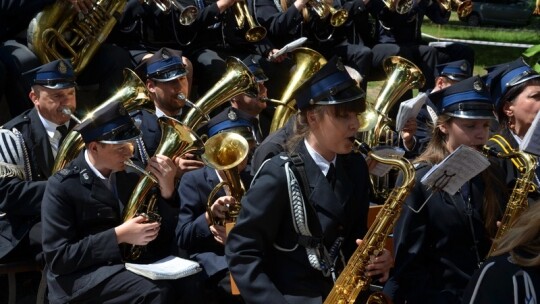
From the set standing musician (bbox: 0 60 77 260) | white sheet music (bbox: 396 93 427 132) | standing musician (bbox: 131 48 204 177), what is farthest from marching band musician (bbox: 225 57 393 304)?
standing musician (bbox: 131 48 204 177)

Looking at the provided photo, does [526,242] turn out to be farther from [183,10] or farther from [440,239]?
[183,10]

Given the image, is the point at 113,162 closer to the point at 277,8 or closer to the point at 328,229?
the point at 328,229

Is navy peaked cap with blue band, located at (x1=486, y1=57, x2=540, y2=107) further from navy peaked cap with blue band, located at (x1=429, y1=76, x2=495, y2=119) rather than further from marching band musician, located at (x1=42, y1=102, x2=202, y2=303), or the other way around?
marching band musician, located at (x1=42, y1=102, x2=202, y2=303)

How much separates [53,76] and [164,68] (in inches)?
36.3

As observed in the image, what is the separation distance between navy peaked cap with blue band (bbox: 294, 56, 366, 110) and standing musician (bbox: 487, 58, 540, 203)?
165 cm

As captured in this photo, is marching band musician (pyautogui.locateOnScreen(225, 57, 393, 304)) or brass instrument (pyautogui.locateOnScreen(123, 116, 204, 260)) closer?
marching band musician (pyautogui.locateOnScreen(225, 57, 393, 304))

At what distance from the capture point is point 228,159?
5.00 meters

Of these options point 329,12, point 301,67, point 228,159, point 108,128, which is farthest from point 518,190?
point 329,12

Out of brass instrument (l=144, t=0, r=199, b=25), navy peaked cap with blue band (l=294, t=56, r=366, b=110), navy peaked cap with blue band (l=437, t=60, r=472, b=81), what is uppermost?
navy peaked cap with blue band (l=294, t=56, r=366, b=110)

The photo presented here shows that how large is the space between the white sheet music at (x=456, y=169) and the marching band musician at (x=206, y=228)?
4.12 ft

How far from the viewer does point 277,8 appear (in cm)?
855

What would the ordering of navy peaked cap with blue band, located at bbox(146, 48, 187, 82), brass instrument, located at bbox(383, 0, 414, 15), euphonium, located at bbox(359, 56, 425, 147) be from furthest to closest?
1. brass instrument, located at bbox(383, 0, 414, 15)
2. euphonium, located at bbox(359, 56, 425, 147)
3. navy peaked cap with blue band, located at bbox(146, 48, 187, 82)

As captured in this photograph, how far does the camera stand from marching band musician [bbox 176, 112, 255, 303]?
5102 millimetres

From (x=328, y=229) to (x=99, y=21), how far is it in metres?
3.90
